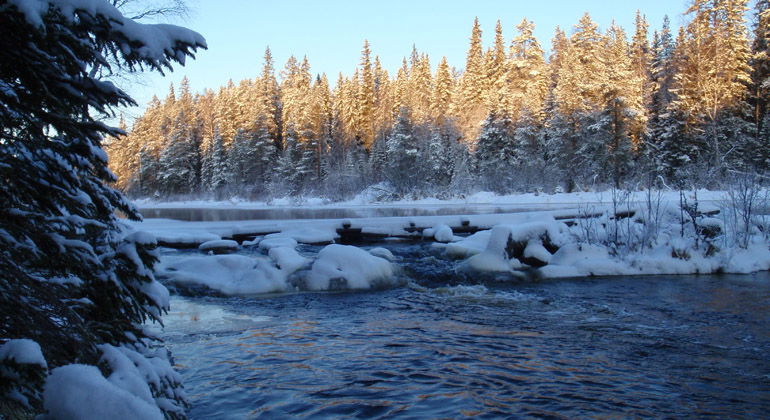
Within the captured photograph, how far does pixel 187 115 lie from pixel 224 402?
204 feet

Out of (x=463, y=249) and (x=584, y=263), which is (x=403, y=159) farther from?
(x=584, y=263)

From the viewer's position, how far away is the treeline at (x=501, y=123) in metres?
29.6

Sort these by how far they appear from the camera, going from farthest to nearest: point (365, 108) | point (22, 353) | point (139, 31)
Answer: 1. point (365, 108)
2. point (139, 31)
3. point (22, 353)

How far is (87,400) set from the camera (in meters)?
1.75

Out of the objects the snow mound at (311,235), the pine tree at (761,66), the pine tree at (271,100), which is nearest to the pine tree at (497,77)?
the pine tree at (761,66)

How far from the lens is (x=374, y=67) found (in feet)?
187

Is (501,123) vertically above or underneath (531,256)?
above

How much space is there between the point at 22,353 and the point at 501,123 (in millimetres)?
36677

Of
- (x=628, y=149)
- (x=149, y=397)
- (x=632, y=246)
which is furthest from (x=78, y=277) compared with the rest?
(x=628, y=149)


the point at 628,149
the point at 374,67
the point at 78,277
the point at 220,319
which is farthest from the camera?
the point at 374,67

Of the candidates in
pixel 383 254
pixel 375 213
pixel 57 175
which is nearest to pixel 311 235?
pixel 383 254

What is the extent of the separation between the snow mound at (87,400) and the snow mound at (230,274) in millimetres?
7019

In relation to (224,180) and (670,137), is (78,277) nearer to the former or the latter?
(670,137)

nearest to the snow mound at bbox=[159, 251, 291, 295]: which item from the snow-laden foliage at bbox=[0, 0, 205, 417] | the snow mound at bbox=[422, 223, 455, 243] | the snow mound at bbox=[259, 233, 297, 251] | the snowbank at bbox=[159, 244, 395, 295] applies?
the snowbank at bbox=[159, 244, 395, 295]
